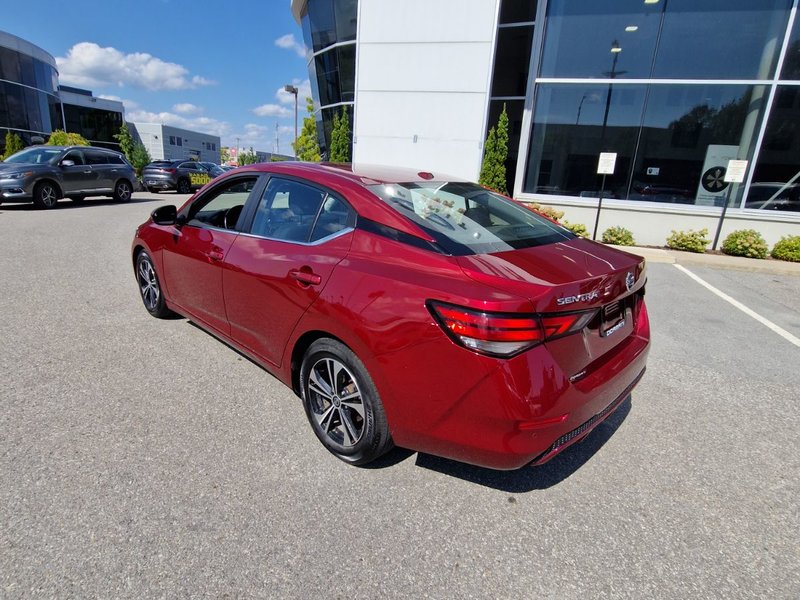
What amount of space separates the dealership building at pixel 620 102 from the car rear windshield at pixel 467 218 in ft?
26.4

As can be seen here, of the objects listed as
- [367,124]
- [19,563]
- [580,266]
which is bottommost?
[19,563]

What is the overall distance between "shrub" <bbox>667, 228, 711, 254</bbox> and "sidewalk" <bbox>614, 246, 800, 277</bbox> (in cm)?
37

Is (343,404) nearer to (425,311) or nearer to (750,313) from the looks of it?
(425,311)

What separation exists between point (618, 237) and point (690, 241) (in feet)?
4.92

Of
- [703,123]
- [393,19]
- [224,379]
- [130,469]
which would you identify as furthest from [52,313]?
[703,123]

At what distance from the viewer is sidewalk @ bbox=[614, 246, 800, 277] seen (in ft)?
28.3

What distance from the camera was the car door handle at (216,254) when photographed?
3.17m

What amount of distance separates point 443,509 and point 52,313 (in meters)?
4.53

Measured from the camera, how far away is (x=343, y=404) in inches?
96.3

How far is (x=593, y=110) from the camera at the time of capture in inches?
457

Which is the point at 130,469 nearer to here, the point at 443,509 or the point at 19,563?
the point at 19,563

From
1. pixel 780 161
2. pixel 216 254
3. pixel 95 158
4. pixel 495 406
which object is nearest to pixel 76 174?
pixel 95 158

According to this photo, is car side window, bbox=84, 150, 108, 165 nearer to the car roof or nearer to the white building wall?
the white building wall

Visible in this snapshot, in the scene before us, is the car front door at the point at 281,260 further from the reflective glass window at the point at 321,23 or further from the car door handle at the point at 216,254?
the reflective glass window at the point at 321,23
